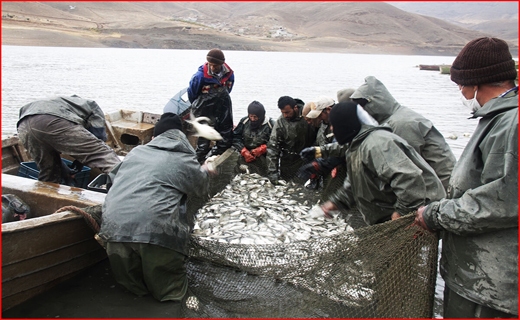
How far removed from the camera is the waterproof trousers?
3.56 m

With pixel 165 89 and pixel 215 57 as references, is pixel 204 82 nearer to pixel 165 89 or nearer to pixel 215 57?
pixel 215 57

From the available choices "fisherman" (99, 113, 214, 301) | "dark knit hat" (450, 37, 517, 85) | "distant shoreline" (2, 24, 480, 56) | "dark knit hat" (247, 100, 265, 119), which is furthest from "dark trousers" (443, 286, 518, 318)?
"distant shoreline" (2, 24, 480, 56)

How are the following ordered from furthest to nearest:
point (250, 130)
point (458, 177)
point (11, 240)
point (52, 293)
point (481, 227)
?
point (250, 130) < point (52, 293) < point (11, 240) < point (458, 177) < point (481, 227)

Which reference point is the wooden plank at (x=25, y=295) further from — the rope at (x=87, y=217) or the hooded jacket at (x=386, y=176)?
the hooded jacket at (x=386, y=176)

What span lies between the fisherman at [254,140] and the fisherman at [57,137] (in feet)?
8.94

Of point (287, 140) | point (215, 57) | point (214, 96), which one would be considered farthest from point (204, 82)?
point (287, 140)

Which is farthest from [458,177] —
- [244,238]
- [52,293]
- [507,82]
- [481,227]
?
[52,293]

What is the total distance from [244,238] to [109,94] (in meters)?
22.7

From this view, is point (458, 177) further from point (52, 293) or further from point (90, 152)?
point (90, 152)

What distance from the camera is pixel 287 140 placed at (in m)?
6.83

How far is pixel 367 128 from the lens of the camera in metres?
3.37

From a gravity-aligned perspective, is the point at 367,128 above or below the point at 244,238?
above

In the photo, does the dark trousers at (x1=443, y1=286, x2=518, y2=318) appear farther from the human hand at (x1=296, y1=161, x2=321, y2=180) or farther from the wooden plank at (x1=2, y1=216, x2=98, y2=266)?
the human hand at (x1=296, y1=161, x2=321, y2=180)

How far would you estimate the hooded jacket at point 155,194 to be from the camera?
11.5 ft
